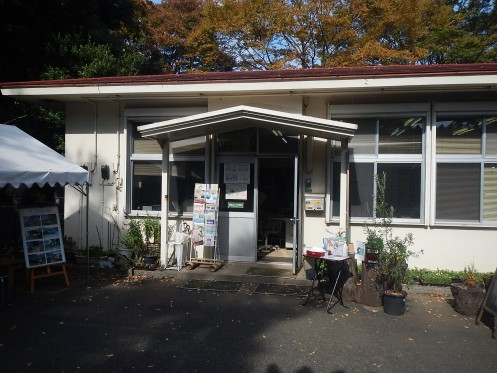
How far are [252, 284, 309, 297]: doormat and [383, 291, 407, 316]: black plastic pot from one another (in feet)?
4.40

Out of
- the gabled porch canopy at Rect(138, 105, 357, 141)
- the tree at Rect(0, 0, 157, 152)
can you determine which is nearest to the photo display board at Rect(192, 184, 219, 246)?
the gabled porch canopy at Rect(138, 105, 357, 141)

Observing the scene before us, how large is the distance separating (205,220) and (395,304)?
3.70 meters

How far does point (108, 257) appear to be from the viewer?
7.97m

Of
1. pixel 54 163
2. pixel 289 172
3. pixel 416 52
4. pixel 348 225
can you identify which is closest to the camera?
pixel 54 163

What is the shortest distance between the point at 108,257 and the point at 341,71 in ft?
18.6

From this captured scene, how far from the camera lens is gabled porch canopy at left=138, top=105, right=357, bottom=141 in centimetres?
667

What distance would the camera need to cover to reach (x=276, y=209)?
1005 cm

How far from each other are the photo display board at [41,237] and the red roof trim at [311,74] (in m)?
2.73

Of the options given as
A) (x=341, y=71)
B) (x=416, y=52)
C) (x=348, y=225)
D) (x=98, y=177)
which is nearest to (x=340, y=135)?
(x=341, y=71)

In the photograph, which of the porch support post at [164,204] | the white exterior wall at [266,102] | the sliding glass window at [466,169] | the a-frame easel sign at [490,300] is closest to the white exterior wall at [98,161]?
the porch support post at [164,204]

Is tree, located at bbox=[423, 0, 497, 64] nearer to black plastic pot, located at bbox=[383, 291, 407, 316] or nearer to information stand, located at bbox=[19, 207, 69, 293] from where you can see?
black plastic pot, located at bbox=[383, 291, 407, 316]

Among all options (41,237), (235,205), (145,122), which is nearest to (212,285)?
(235,205)

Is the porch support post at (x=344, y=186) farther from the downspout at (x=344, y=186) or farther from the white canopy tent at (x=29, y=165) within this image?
the white canopy tent at (x=29, y=165)

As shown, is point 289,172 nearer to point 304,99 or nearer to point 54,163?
point 304,99
